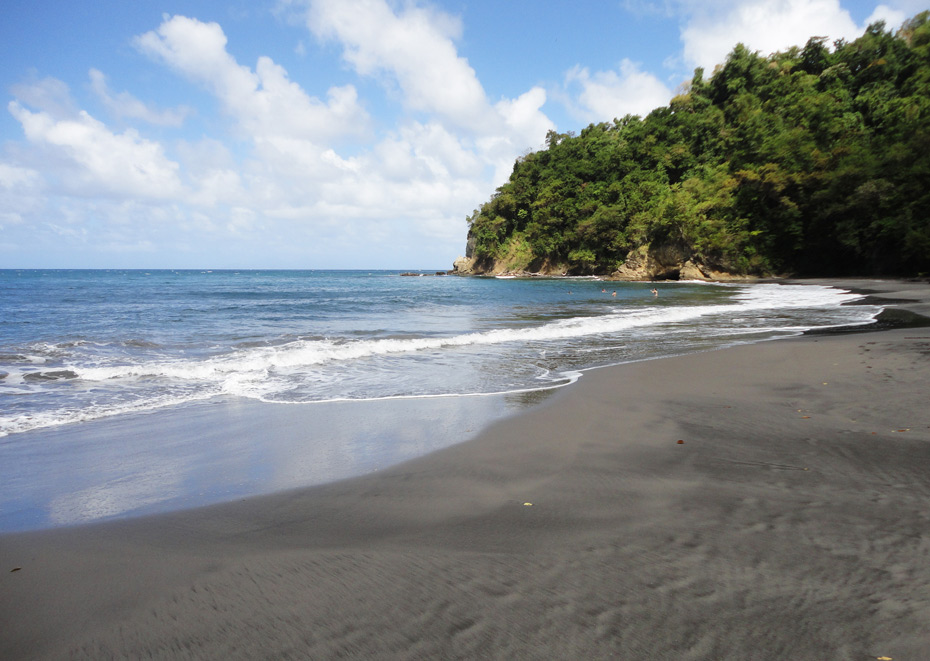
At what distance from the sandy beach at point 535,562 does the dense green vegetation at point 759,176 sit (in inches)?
1551

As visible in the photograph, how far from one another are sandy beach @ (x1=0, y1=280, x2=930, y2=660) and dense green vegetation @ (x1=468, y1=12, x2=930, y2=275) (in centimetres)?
3939

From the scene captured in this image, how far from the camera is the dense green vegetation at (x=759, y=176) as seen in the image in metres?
37.4

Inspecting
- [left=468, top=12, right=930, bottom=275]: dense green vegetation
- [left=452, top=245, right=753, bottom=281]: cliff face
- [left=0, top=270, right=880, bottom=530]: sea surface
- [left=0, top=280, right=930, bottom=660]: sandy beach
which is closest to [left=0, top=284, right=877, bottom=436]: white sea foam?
[left=0, top=270, right=880, bottom=530]: sea surface

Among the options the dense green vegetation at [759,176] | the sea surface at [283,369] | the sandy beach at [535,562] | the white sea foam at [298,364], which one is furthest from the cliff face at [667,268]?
the sandy beach at [535,562]

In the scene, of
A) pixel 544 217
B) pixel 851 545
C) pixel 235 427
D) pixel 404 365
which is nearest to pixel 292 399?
pixel 235 427

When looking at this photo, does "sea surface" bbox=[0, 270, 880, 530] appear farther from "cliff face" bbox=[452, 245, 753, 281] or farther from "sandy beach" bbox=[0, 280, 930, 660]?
"cliff face" bbox=[452, 245, 753, 281]

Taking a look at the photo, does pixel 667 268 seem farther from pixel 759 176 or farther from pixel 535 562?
pixel 535 562

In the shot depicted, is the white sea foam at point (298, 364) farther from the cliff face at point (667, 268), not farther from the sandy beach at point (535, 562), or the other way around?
the cliff face at point (667, 268)

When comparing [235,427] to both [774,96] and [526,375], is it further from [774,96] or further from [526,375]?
[774,96]

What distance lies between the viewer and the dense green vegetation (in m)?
37.4

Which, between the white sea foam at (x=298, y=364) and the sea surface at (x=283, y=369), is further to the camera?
the white sea foam at (x=298, y=364)

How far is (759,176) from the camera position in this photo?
4369 centimetres

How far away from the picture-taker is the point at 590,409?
587cm

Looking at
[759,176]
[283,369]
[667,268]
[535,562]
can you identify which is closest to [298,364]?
[283,369]
